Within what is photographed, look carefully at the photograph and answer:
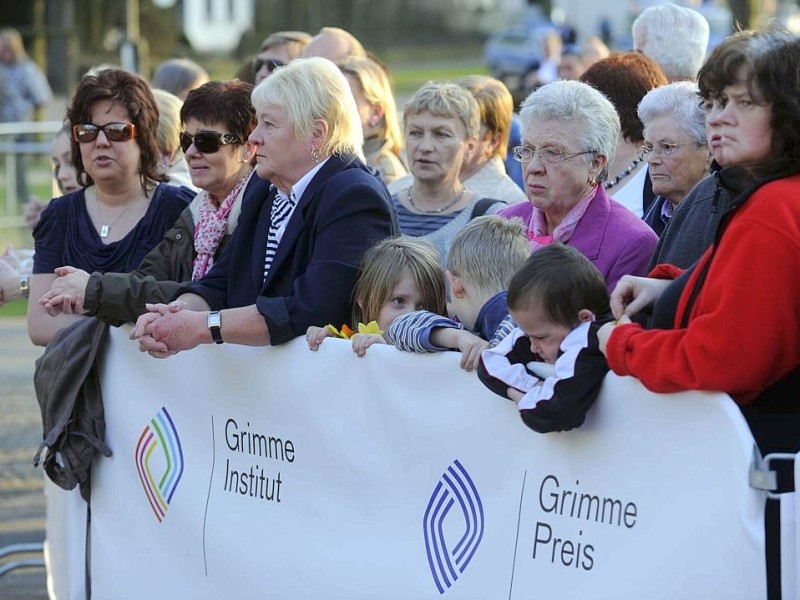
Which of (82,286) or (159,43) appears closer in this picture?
(82,286)

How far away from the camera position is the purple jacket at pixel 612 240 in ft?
15.3

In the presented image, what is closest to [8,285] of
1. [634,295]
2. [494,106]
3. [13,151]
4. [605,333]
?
[494,106]

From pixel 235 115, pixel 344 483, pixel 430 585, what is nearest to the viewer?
pixel 430 585

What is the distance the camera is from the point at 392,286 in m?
4.74

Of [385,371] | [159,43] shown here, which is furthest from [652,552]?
[159,43]

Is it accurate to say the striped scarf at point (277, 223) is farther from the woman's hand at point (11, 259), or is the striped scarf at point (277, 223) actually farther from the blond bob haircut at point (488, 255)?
the woman's hand at point (11, 259)

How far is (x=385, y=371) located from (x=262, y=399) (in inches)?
27.6

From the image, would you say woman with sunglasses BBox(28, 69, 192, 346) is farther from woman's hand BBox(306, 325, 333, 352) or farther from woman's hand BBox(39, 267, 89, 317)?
woman's hand BBox(306, 325, 333, 352)

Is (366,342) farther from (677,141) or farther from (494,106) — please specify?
(494,106)

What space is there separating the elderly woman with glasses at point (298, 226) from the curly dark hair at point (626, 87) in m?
1.24

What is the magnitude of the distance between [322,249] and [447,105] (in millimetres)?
1742

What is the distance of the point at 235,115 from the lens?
5.88 m

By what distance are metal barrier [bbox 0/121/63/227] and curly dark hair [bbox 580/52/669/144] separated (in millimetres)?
12817

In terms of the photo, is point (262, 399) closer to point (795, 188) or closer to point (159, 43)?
point (795, 188)
